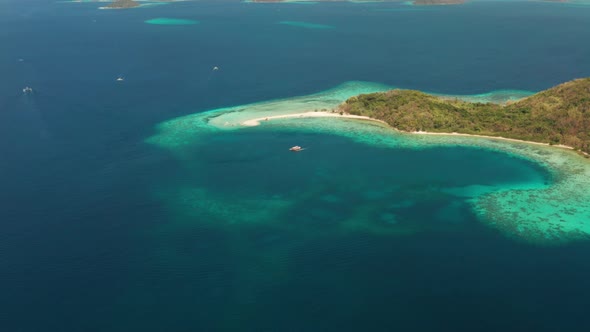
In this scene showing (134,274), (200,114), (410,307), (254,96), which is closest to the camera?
(410,307)

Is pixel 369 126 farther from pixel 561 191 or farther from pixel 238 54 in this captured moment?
pixel 238 54

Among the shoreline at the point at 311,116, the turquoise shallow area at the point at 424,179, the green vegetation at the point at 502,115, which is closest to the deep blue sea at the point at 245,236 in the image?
the turquoise shallow area at the point at 424,179

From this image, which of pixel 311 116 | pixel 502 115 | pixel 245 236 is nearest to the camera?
pixel 245 236

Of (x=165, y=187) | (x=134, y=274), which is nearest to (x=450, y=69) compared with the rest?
(x=165, y=187)

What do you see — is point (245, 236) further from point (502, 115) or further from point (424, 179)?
point (502, 115)

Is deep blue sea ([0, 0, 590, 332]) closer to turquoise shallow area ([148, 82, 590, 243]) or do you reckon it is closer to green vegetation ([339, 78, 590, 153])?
turquoise shallow area ([148, 82, 590, 243])

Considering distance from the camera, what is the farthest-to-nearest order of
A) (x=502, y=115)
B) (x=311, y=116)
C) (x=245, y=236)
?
(x=311, y=116) → (x=502, y=115) → (x=245, y=236)

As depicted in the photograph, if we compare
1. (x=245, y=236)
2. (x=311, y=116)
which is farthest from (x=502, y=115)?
(x=245, y=236)
